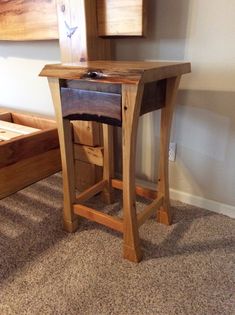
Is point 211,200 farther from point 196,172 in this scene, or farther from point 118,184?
point 118,184

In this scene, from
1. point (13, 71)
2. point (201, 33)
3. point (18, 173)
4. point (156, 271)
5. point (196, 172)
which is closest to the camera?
point (156, 271)

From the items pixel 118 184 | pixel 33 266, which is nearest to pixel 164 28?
pixel 118 184

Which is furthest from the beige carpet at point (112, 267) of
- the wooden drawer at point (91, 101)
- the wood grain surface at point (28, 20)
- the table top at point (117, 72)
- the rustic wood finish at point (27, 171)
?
the wood grain surface at point (28, 20)

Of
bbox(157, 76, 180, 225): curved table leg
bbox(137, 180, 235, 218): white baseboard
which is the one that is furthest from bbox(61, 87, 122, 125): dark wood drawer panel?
bbox(137, 180, 235, 218): white baseboard

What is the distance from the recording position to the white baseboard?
1.50 meters

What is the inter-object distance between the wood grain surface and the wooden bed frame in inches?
22.1

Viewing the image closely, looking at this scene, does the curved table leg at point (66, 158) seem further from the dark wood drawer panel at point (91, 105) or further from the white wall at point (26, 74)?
the white wall at point (26, 74)

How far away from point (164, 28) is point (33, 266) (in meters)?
1.20

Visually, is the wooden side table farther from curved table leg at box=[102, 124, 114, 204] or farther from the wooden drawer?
curved table leg at box=[102, 124, 114, 204]

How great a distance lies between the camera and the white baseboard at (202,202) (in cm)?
150

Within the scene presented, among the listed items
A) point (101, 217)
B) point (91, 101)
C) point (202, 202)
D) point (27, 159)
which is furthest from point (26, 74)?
point (202, 202)

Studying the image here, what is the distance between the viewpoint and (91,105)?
1.09 m

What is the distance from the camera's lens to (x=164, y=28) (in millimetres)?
1388

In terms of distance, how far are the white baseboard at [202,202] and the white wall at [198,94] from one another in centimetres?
2
